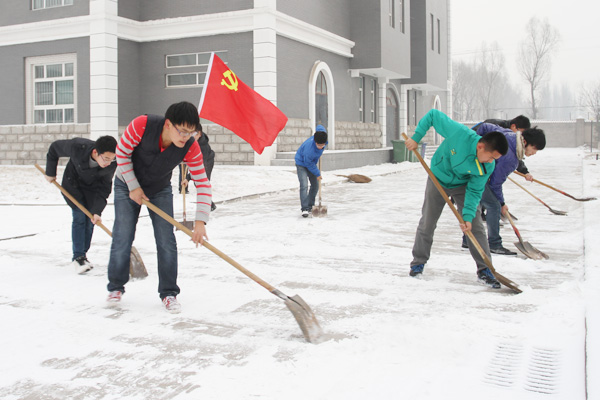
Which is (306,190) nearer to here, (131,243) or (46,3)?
(131,243)

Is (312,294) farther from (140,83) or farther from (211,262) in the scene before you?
(140,83)

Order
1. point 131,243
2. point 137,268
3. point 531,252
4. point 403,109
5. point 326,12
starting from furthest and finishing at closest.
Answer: point 403,109 → point 326,12 → point 531,252 → point 137,268 → point 131,243

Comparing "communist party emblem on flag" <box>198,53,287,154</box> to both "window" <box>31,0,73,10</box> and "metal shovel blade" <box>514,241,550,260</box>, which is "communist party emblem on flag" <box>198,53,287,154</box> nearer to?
"metal shovel blade" <box>514,241,550,260</box>

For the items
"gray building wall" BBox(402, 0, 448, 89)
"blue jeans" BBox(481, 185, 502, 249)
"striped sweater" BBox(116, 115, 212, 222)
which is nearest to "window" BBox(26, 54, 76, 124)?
"blue jeans" BBox(481, 185, 502, 249)

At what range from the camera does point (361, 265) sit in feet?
21.1

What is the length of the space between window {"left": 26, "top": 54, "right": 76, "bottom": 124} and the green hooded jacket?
17.6 m

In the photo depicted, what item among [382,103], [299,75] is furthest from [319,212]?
[382,103]

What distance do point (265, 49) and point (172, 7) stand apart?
4.01m

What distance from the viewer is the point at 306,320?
13.5 feet

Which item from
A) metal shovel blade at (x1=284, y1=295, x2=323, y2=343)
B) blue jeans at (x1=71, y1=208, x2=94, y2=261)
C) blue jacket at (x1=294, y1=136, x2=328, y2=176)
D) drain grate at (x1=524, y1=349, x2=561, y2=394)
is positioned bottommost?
drain grate at (x1=524, y1=349, x2=561, y2=394)

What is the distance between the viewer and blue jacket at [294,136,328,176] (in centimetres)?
1043

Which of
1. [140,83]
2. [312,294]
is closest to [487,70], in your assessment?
[140,83]

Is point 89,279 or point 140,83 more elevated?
point 140,83

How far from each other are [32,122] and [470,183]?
65.6 ft
